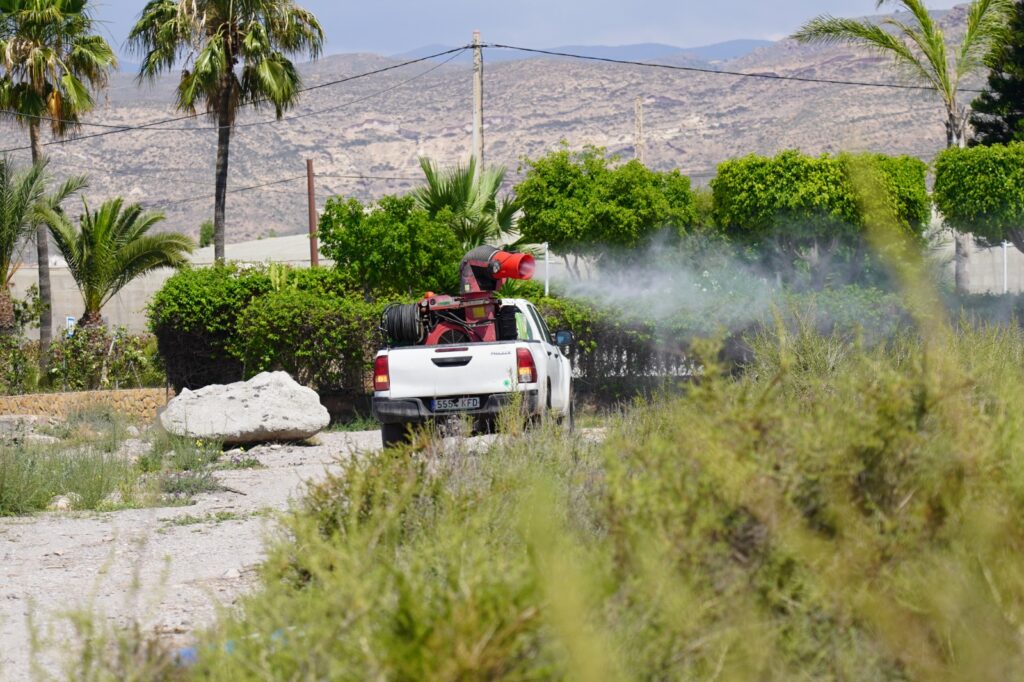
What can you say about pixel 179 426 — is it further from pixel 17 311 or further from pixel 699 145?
pixel 699 145

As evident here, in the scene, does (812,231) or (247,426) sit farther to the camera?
(812,231)

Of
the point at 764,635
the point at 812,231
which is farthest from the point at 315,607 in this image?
the point at 812,231

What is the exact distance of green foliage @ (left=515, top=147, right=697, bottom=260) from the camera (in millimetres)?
23344

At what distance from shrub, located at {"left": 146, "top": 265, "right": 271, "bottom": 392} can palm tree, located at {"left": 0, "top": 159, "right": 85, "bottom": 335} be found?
420 centimetres

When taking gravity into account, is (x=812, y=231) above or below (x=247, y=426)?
above

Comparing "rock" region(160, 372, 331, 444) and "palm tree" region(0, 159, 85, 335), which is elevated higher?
"palm tree" region(0, 159, 85, 335)

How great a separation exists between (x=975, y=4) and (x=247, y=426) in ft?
57.8

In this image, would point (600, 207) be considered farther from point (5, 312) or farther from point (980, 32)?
point (5, 312)

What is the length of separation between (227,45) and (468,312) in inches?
709

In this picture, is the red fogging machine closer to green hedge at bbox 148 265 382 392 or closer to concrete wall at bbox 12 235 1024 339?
green hedge at bbox 148 265 382 392

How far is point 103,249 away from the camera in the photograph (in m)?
25.0

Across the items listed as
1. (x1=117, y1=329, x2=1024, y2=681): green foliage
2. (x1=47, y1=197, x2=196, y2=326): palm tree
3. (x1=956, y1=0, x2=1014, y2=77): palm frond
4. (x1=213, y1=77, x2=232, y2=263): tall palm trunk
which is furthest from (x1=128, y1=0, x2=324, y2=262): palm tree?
(x1=117, y1=329, x2=1024, y2=681): green foliage

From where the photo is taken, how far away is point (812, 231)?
2069 centimetres

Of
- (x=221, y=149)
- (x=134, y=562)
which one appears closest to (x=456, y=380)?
(x=134, y=562)
